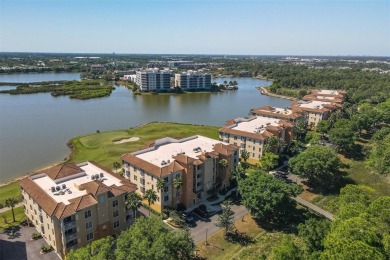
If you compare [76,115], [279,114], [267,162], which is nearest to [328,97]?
[279,114]

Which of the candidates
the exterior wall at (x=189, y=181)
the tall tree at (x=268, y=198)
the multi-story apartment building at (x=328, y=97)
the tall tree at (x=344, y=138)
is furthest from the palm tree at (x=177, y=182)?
the multi-story apartment building at (x=328, y=97)

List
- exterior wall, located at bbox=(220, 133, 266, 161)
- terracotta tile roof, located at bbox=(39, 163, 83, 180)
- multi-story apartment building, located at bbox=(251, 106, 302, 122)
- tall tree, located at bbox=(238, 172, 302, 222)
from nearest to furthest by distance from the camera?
terracotta tile roof, located at bbox=(39, 163, 83, 180)
tall tree, located at bbox=(238, 172, 302, 222)
exterior wall, located at bbox=(220, 133, 266, 161)
multi-story apartment building, located at bbox=(251, 106, 302, 122)

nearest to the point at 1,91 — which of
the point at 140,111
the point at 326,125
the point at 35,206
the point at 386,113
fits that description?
the point at 140,111

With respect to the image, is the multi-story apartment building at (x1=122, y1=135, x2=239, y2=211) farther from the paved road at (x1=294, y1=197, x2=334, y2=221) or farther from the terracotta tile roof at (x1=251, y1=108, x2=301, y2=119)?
the terracotta tile roof at (x1=251, y1=108, x2=301, y2=119)

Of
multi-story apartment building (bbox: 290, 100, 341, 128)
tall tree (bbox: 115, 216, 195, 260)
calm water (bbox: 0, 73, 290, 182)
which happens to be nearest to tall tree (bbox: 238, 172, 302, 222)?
tall tree (bbox: 115, 216, 195, 260)

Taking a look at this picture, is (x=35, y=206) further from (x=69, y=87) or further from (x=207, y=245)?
(x=69, y=87)

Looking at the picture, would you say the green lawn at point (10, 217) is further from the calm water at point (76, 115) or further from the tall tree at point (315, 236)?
the tall tree at point (315, 236)
